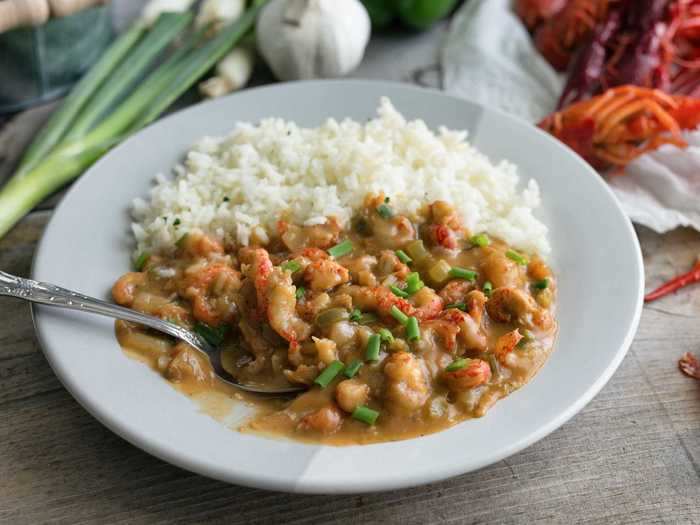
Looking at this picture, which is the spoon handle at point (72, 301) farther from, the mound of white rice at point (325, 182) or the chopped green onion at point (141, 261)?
the mound of white rice at point (325, 182)

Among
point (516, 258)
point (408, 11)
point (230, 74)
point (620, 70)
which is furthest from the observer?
point (408, 11)

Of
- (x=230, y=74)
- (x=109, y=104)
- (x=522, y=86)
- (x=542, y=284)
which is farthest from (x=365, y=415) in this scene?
(x=522, y=86)

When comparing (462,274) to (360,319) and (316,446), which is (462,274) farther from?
(316,446)

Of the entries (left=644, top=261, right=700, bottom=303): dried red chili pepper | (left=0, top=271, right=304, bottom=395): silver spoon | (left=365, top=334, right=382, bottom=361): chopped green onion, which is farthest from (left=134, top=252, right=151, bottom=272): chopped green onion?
(left=644, top=261, right=700, bottom=303): dried red chili pepper

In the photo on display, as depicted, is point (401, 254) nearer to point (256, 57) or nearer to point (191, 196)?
point (191, 196)

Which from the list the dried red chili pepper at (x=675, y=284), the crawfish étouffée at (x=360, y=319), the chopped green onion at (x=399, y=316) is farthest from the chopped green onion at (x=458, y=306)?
Result: the dried red chili pepper at (x=675, y=284)

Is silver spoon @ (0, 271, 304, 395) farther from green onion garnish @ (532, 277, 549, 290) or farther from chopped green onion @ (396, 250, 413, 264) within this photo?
green onion garnish @ (532, 277, 549, 290)
